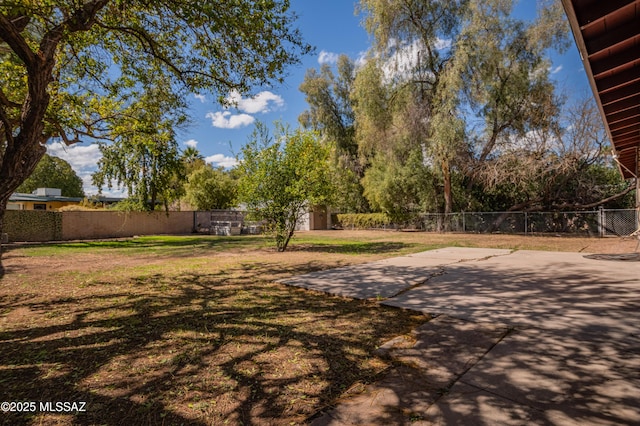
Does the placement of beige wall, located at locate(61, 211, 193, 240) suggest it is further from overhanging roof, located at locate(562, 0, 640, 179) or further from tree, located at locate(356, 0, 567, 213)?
overhanging roof, located at locate(562, 0, 640, 179)

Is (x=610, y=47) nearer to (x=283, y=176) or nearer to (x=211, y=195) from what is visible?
(x=283, y=176)

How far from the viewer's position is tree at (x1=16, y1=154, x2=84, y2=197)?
128 feet

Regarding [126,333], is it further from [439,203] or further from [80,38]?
[439,203]

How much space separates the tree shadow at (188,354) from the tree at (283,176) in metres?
5.82

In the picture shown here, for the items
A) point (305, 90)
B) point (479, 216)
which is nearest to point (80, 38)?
point (479, 216)

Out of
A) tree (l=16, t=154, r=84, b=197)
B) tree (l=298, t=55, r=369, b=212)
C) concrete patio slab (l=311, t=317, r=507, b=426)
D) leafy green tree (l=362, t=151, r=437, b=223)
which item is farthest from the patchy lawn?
tree (l=16, t=154, r=84, b=197)

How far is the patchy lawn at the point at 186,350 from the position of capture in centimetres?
204

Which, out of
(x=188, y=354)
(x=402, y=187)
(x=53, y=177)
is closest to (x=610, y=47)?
(x=188, y=354)

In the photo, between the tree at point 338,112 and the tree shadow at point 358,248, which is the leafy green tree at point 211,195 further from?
the tree shadow at point 358,248

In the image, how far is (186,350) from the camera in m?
2.88

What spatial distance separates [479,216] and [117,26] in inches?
751

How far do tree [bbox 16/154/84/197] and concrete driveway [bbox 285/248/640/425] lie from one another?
48.3m

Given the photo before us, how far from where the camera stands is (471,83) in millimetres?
16062

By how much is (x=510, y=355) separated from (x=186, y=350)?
2859 millimetres
